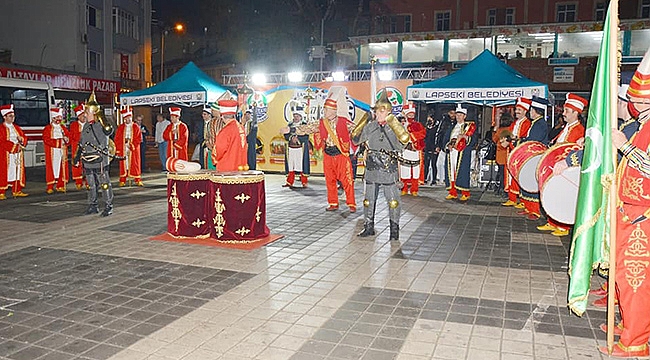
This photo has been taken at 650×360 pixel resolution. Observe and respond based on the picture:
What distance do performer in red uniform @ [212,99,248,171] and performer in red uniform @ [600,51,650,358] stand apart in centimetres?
501

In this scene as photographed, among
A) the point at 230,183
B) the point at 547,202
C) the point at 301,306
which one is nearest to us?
the point at 301,306

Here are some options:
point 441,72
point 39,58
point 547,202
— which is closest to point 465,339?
point 547,202

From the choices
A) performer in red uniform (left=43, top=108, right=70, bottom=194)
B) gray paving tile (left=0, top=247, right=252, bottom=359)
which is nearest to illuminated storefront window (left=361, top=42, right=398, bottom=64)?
performer in red uniform (left=43, top=108, right=70, bottom=194)

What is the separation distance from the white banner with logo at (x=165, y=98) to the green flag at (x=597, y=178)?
10.6m

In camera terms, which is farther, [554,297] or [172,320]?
[554,297]

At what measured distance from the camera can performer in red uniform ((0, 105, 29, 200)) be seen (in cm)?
1172

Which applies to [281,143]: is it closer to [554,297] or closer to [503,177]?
[503,177]

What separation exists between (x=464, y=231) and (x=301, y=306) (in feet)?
13.8

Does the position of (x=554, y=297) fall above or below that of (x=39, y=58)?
below

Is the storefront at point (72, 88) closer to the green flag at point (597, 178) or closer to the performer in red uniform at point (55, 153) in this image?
the performer in red uniform at point (55, 153)

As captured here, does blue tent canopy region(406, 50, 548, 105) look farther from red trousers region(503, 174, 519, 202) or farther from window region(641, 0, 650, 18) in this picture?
window region(641, 0, 650, 18)

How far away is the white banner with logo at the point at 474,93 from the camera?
11227 millimetres

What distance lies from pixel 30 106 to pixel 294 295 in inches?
654

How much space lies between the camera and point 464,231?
8.30m
